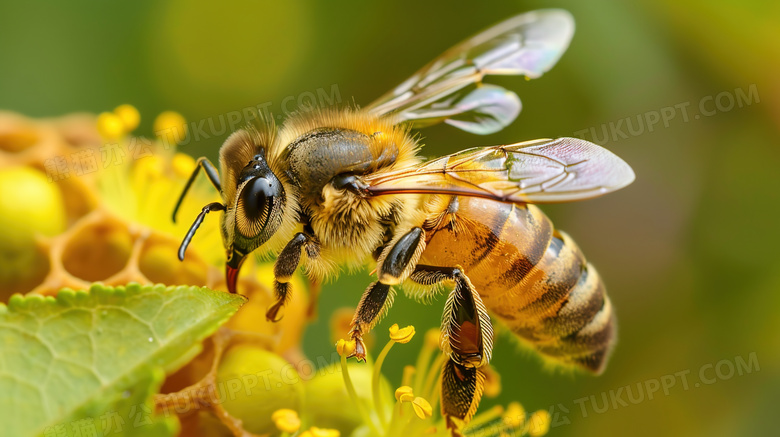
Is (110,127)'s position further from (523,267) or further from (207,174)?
(523,267)

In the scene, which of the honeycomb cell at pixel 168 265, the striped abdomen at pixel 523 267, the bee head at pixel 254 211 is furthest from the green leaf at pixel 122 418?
the striped abdomen at pixel 523 267

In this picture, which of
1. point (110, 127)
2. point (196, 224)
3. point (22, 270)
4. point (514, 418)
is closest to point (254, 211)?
point (196, 224)

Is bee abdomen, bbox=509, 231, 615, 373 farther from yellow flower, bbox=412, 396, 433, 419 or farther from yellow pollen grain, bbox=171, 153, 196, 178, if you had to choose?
yellow pollen grain, bbox=171, 153, 196, 178

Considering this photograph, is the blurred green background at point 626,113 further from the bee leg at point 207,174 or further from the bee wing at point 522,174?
the bee wing at point 522,174

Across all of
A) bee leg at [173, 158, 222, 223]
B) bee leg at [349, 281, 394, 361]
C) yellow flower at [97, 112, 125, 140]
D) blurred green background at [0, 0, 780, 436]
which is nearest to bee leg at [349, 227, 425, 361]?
bee leg at [349, 281, 394, 361]

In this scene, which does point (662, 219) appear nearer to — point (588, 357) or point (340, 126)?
point (588, 357)

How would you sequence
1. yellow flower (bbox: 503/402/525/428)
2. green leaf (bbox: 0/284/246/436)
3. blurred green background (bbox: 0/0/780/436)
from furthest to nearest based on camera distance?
blurred green background (bbox: 0/0/780/436), yellow flower (bbox: 503/402/525/428), green leaf (bbox: 0/284/246/436)
